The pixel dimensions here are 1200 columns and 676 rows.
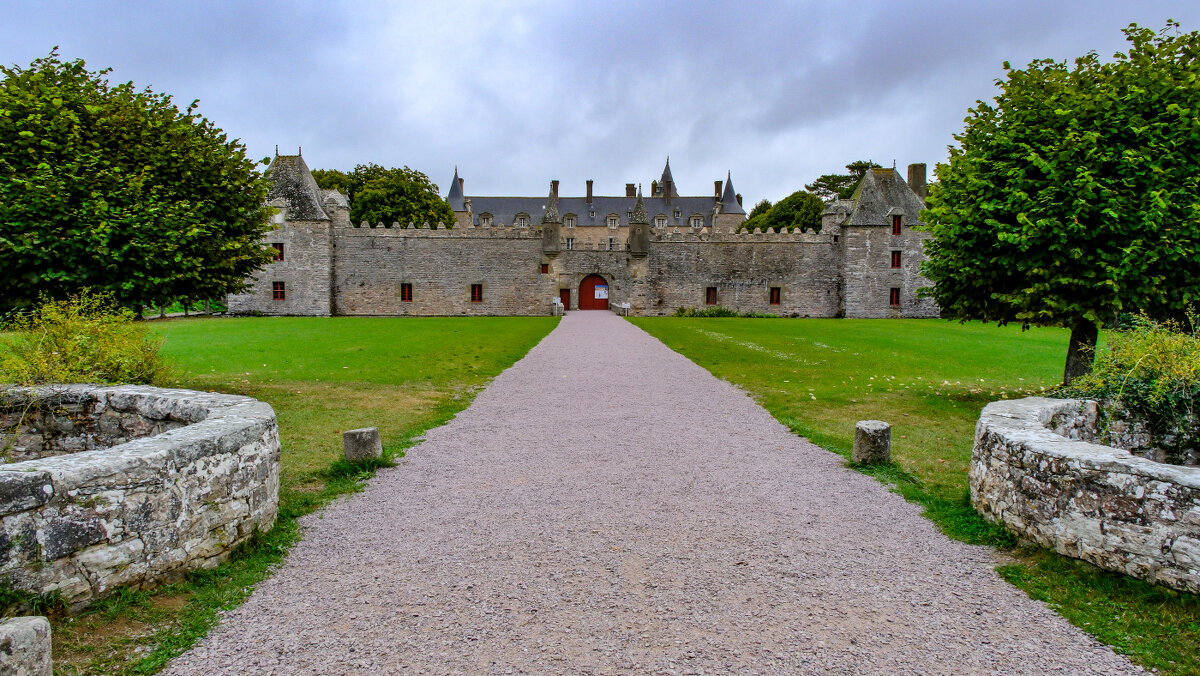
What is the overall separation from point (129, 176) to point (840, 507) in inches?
370

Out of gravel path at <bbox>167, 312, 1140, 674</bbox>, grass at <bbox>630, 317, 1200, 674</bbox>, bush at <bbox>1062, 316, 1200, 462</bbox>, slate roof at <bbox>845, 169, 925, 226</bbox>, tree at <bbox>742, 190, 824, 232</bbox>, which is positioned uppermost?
tree at <bbox>742, 190, 824, 232</bbox>

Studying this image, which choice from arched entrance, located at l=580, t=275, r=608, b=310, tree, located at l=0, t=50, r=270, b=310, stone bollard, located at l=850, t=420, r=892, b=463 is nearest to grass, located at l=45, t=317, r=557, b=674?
tree, located at l=0, t=50, r=270, b=310

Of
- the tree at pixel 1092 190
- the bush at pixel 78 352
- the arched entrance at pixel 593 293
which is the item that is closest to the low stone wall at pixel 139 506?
the bush at pixel 78 352

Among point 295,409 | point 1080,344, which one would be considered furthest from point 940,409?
point 295,409

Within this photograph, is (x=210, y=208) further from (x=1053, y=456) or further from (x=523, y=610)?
(x=1053, y=456)

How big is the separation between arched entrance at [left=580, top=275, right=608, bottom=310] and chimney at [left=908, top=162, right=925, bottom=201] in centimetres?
2148

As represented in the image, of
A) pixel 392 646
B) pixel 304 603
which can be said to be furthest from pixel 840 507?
pixel 304 603

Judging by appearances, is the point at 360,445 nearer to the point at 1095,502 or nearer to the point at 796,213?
the point at 1095,502

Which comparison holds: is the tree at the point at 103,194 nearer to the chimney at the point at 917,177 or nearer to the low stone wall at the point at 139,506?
the low stone wall at the point at 139,506

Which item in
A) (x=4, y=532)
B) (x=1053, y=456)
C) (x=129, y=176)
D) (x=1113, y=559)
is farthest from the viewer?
(x=129, y=176)

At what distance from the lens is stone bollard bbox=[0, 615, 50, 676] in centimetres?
234

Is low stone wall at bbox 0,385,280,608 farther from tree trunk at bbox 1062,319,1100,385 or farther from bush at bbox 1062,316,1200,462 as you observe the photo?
tree trunk at bbox 1062,319,1100,385

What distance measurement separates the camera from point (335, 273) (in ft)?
127

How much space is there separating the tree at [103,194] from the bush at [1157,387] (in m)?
10.6
